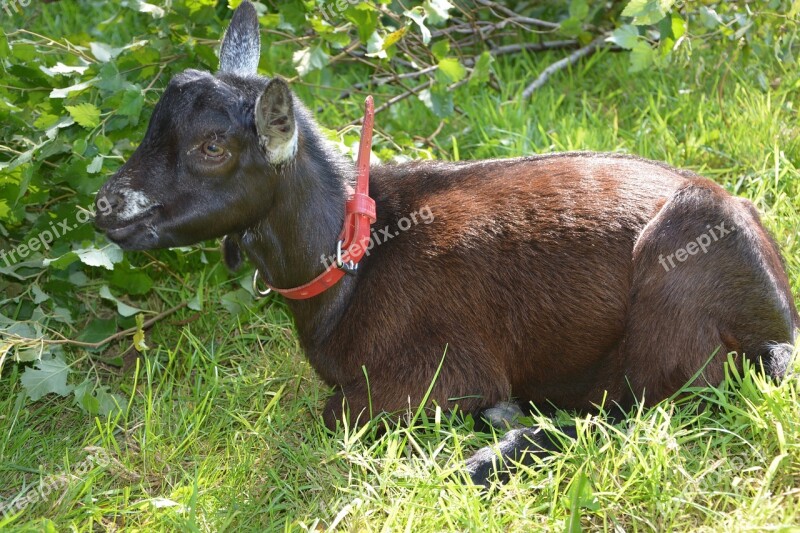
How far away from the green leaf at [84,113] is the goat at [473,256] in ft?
2.64

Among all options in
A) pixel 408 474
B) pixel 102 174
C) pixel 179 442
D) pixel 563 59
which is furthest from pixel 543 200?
pixel 563 59

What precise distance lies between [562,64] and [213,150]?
3.41 m

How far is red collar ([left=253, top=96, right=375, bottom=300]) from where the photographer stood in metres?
3.39

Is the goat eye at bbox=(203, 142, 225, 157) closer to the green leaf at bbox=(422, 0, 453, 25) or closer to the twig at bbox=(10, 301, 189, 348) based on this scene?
the twig at bbox=(10, 301, 189, 348)

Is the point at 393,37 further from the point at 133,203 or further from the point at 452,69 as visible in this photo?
the point at 133,203

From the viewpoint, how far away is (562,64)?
5.94 meters

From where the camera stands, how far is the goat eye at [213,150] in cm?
313

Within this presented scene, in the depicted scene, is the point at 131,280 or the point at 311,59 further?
the point at 311,59

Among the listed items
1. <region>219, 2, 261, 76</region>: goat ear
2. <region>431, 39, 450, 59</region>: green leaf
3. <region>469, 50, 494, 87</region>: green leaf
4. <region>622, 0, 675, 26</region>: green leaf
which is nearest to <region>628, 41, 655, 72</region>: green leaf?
<region>622, 0, 675, 26</region>: green leaf

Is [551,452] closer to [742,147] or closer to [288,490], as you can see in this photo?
[288,490]

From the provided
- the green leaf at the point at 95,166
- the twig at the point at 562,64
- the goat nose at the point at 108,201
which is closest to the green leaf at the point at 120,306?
the green leaf at the point at 95,166

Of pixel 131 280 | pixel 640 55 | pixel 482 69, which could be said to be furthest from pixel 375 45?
pixel 131 280

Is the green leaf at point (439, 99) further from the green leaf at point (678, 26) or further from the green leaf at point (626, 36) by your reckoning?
the green leaf at point (678, 26)

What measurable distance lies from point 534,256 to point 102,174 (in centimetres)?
211
